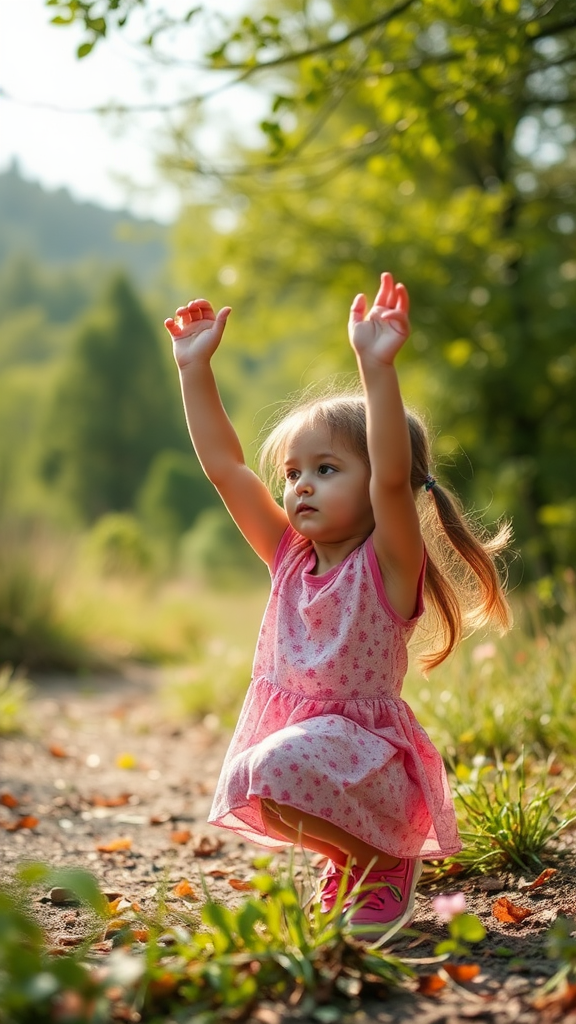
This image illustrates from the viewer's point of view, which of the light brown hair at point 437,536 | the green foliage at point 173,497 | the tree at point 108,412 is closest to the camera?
the light brown hair at point 437,536

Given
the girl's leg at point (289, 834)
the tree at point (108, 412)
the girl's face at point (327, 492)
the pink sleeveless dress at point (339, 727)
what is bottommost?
the girl's leg at point (289, 834)

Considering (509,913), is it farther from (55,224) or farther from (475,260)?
(55,224)

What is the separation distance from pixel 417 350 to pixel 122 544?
621 cm

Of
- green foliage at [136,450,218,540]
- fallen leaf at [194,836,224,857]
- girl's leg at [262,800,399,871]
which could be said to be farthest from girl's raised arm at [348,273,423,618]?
green foliage at [136,450,218,540]

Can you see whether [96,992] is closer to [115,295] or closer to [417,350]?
[417,350]

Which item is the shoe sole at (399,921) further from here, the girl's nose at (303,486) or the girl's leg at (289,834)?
the girl's nose at (303,486)

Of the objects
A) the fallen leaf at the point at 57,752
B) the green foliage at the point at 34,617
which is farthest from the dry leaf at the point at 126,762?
the green foliage at the point at 34,617

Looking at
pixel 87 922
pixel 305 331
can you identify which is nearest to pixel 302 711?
pixel 87 922

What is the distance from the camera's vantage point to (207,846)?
3367mm

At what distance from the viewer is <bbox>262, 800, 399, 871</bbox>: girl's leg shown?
7.28 ft

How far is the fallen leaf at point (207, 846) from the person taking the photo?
3.31 meters

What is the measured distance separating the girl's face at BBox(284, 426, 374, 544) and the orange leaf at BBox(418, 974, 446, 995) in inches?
39.7

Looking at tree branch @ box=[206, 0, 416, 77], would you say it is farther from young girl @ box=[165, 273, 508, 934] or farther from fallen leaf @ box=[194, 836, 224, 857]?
fallen leaf @ box=[194, 836, 224, 857]

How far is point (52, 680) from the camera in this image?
328 inches
